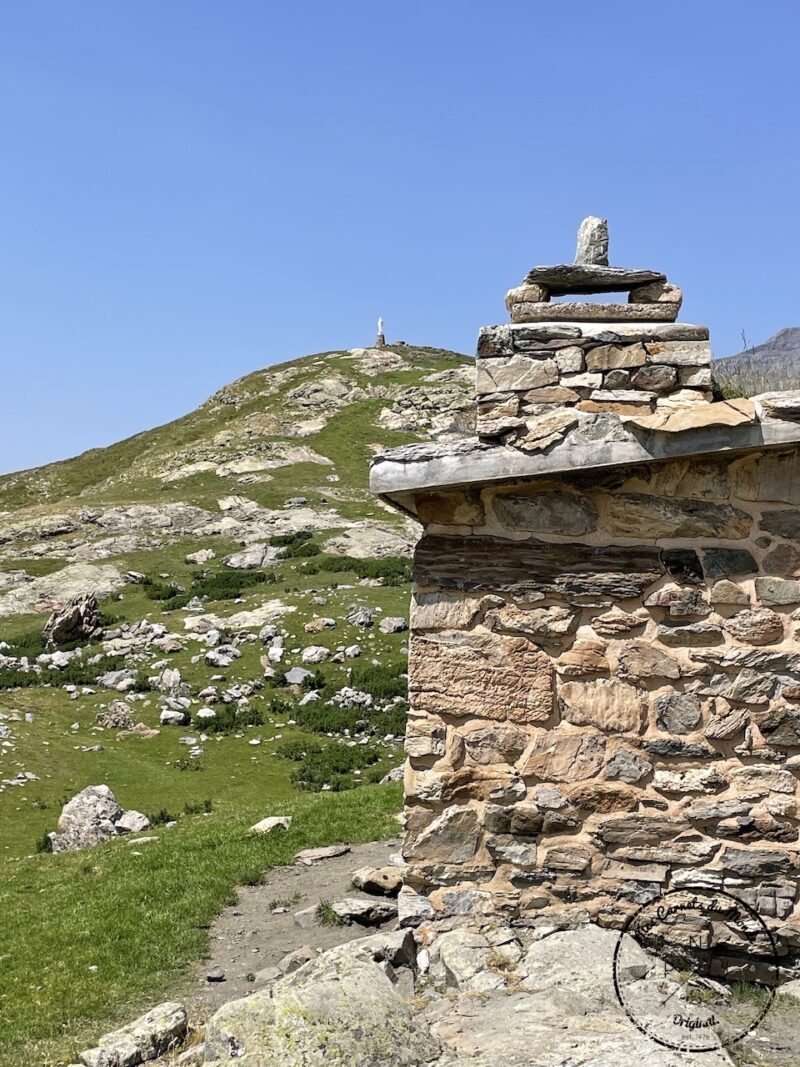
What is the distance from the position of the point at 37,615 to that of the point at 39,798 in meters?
18.0

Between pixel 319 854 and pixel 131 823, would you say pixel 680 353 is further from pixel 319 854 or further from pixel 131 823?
pixel 131 823

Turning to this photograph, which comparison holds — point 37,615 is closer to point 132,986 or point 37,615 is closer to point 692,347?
point 132,986

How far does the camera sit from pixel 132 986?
277 inches

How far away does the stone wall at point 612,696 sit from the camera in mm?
5980

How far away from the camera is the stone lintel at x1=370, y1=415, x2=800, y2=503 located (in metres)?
5.84

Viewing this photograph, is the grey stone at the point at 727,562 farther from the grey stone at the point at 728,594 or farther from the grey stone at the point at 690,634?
the grey stone at the point at 690,634

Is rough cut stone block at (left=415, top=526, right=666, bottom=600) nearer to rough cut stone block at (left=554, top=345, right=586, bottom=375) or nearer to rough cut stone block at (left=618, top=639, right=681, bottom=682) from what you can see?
rough cut stone block at (left=618, top=639, right=681, bottom=682)

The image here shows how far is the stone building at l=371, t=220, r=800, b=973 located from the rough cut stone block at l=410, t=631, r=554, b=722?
2cm

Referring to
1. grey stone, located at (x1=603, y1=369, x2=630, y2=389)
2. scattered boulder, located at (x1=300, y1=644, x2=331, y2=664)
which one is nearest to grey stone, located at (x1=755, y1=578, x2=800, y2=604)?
grey stone, located at (x1=603, y1=369, x2=630, y2=389)

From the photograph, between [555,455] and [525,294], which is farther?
[525,294]

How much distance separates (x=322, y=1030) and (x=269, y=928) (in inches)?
155

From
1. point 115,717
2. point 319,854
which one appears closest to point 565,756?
point 319,854

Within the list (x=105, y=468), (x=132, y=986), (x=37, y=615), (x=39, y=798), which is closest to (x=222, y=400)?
(x=105, y=468)

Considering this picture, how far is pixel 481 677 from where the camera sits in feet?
20.7
